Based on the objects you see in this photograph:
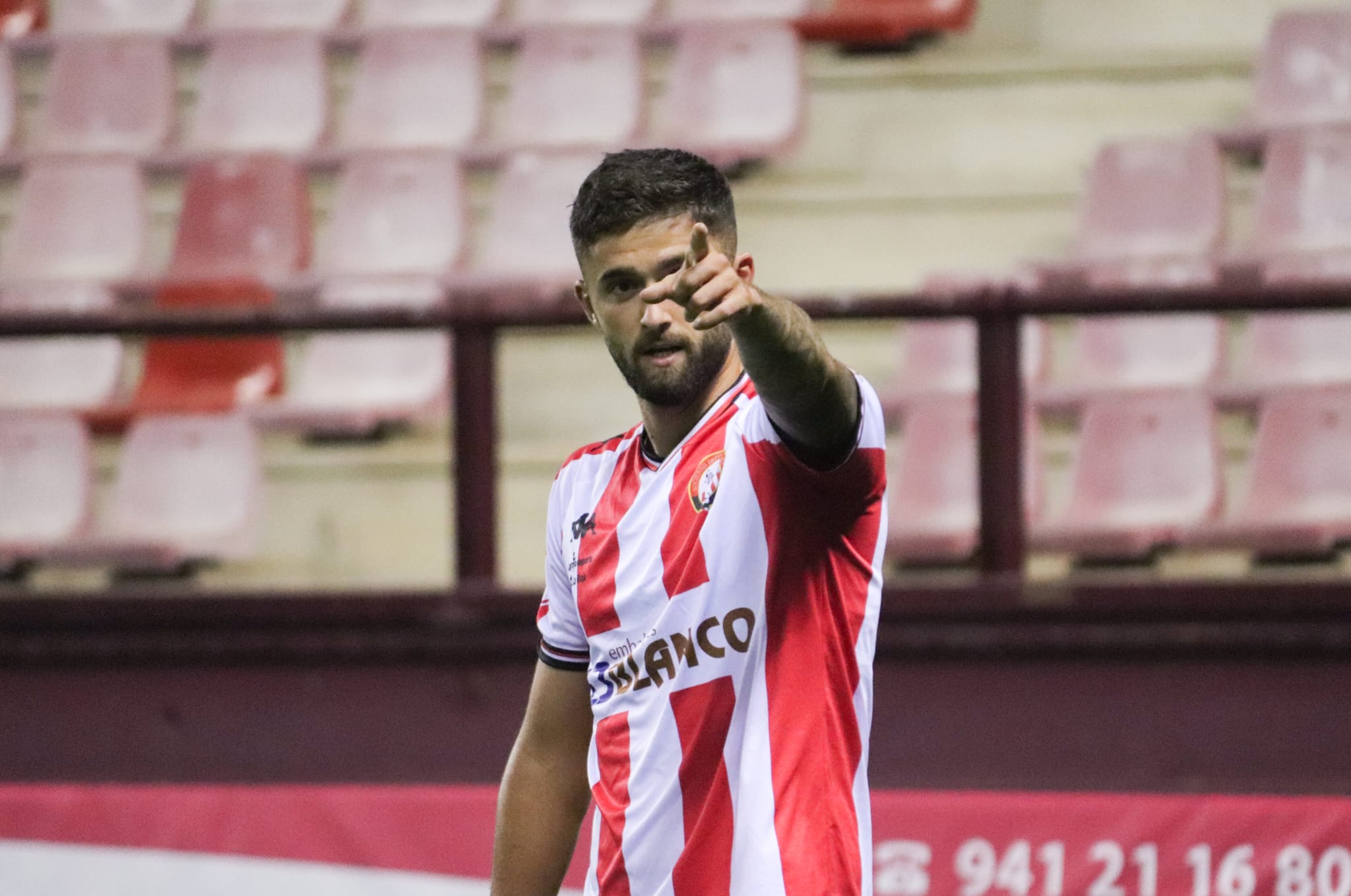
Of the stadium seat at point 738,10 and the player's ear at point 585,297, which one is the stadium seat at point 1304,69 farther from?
the player's ear at point 585,297

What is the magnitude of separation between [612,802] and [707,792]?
182 mm

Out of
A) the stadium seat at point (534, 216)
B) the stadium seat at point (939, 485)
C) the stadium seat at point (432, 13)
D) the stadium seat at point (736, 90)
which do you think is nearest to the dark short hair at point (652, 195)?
the stadium seat at point (939, 485)

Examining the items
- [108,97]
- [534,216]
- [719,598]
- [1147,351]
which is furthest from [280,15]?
[719,598]

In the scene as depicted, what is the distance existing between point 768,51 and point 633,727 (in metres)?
5.36

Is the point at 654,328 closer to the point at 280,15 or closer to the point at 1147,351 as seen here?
the point at 1147,351

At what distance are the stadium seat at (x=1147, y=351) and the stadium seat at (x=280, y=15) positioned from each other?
398 centimetres

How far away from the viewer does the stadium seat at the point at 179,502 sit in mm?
4949

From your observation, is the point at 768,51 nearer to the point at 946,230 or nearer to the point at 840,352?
the point at 946,230

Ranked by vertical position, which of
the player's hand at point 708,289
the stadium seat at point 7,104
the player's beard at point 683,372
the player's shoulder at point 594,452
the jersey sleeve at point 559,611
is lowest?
the jersey sleeve at point 559,611

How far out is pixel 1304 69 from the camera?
6641 millimetres

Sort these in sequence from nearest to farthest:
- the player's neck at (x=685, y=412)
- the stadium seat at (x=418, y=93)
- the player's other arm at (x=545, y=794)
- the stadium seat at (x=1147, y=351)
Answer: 1. the player's neck at (x=685, y=412)
2. the player's other arm at (x=545, y=794)
3. the stadium seat at (x=1147, y=351)
4. the stadium seat at (x=418, y=93)

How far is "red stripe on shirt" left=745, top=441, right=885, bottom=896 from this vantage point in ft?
6.78

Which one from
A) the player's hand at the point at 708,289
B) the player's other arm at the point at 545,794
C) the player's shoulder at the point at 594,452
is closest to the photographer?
the player's hand at the point at 708,289

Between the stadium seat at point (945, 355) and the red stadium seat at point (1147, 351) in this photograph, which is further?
the stadium seat at point (945, 355)
